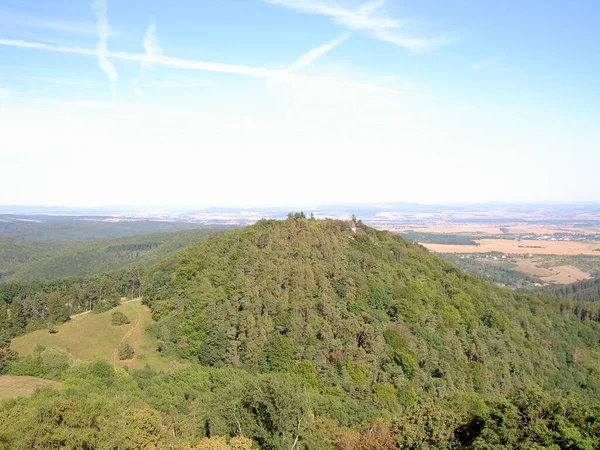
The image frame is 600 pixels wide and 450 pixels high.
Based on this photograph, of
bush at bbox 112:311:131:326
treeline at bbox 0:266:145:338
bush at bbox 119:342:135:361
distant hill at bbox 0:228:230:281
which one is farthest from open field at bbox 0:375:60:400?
distant hill at bbox 0:228:230:281

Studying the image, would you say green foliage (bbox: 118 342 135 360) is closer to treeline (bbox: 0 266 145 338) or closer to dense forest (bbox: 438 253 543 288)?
treeline (bbox: 0 266 145 338)

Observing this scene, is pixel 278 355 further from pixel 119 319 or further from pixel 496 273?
pixel 496 273

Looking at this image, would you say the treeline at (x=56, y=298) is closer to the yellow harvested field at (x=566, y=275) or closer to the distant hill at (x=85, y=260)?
the distant hill at (x=85, y=260)

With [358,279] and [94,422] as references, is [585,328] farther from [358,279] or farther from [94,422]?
[94,422]

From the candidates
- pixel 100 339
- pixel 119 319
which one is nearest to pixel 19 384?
pixel 100 339

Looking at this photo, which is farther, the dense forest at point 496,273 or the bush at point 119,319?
the dense forest at point 496,273

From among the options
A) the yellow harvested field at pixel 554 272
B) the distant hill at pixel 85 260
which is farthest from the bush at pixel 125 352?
the yellow harvested field at pixel 554 272

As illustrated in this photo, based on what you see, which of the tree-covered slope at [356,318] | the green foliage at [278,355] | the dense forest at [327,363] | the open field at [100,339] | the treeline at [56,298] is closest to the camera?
the dense forest at [327,363]
